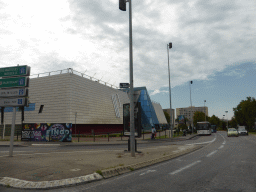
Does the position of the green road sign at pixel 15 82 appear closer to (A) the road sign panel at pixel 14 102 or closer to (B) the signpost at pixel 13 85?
(B) the signpost at pixel 13 85

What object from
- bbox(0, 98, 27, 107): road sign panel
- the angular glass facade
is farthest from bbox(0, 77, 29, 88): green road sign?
the angular glass facade

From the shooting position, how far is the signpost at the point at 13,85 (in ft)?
34.1

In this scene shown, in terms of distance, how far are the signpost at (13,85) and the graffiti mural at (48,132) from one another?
11535 millimetres

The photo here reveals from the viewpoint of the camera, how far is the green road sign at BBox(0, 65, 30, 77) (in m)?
10.5

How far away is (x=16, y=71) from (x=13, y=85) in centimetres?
78

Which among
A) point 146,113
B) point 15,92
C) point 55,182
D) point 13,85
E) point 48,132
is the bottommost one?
point 55,182

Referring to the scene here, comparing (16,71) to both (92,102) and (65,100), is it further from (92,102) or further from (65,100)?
(92,102)

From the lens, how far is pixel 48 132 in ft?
71.9

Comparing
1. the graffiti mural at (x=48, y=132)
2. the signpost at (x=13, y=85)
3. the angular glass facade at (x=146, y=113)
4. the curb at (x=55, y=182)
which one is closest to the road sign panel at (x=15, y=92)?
the signpost at (x=13, y=85)

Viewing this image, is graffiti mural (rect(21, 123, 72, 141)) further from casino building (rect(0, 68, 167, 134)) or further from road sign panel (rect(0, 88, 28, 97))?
road sign panel (rect(0, 88, 28, 97))

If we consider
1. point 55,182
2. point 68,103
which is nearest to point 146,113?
point 68,103

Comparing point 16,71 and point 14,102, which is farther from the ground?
point 16,71

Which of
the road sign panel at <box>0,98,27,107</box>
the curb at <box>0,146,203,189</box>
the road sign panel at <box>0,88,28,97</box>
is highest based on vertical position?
the road sign panel at <box>0,88,28,97</box>

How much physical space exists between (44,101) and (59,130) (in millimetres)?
13425
